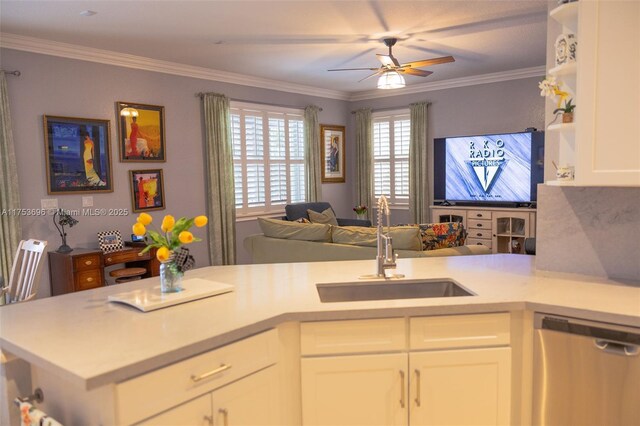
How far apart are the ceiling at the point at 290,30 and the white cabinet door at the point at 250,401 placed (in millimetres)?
3147

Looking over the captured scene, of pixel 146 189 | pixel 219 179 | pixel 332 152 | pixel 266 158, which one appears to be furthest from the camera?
pixel 332 152

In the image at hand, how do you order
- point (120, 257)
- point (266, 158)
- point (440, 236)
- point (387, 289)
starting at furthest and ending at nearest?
point (266, 158) → point (120, 257) → point (440, 236) → point (387, 289)

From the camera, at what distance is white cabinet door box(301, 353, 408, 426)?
6.75 feet

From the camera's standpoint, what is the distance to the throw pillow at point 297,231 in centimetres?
498

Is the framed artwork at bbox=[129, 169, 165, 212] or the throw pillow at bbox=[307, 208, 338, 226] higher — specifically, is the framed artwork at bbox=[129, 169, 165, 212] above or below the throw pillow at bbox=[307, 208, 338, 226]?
above

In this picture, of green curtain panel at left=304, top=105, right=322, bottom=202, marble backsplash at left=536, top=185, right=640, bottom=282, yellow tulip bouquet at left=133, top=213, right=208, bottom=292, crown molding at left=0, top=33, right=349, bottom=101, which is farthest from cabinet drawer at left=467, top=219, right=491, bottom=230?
yellow tulip bouquet at left=133, top=213, right=208, bottom=292

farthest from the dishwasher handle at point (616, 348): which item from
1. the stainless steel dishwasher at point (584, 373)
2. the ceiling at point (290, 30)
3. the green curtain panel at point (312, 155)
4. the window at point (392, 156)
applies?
the window at point (392, 156)

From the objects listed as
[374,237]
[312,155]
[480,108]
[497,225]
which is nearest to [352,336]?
[374,237]

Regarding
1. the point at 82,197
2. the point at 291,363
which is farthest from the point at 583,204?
the point at 82,197

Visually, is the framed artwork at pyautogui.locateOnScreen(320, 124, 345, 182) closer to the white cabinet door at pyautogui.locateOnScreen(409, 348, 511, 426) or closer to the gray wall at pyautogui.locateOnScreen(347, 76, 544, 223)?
the gray wall at pyautogui.locateOnScreen(347, 76, 544, 223)

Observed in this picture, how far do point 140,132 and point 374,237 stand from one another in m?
3.14

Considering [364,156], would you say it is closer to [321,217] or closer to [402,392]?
[321,217]

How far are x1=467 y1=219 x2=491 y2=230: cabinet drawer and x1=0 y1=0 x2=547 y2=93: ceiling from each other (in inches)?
86.3

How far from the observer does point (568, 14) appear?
7.61 ft
